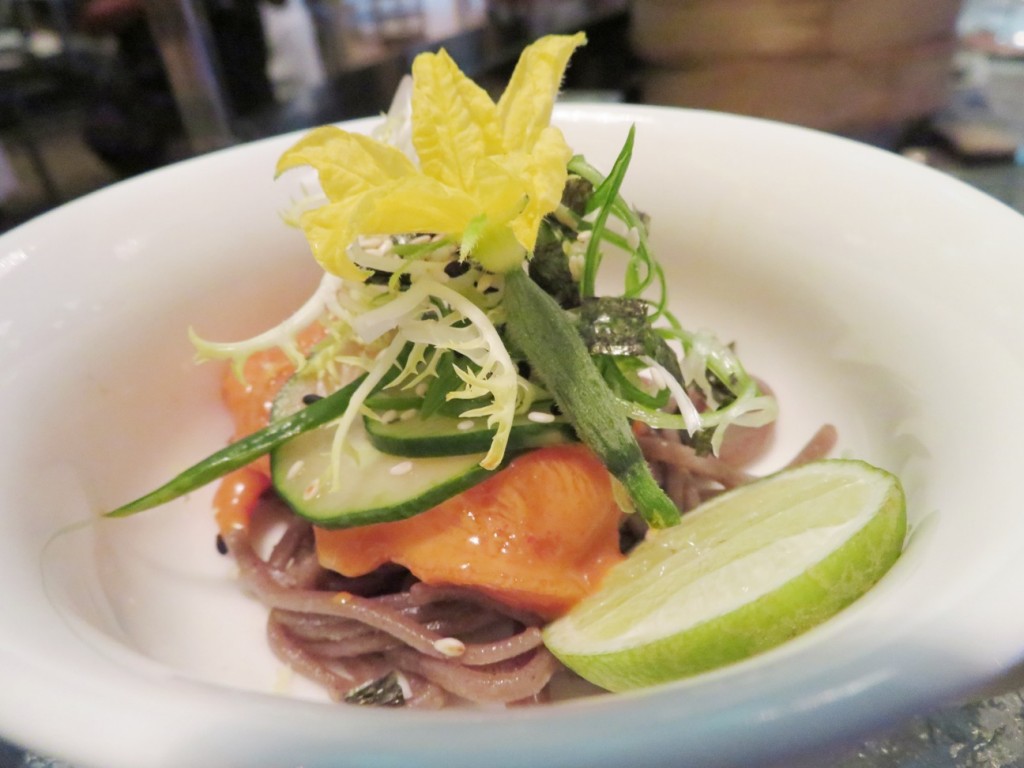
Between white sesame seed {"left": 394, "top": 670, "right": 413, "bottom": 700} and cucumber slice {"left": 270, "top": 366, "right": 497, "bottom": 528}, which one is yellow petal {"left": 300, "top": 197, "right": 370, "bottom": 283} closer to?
cucumber slice {"left": 270, "top": 366, "right": 497, "bottom": 528}

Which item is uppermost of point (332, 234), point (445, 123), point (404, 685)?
point (445, 123)

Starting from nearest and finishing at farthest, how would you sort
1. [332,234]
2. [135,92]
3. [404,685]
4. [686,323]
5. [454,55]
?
[332,234], [404,685], [686,323], [135,92], [454,55]

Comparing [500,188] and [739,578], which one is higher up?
[500,188]

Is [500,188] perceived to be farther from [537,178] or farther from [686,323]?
[686,323]

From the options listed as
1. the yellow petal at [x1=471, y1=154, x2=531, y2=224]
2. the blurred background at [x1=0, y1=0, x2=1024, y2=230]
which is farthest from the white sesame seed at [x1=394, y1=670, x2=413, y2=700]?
the blurred background at [x1=0, y1=0, x2=1024, y2=230]

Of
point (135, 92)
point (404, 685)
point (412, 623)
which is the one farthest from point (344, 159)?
point (135, 92)

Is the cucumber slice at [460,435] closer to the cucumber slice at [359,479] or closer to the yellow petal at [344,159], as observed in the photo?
the cucumber slice at [359,479]
